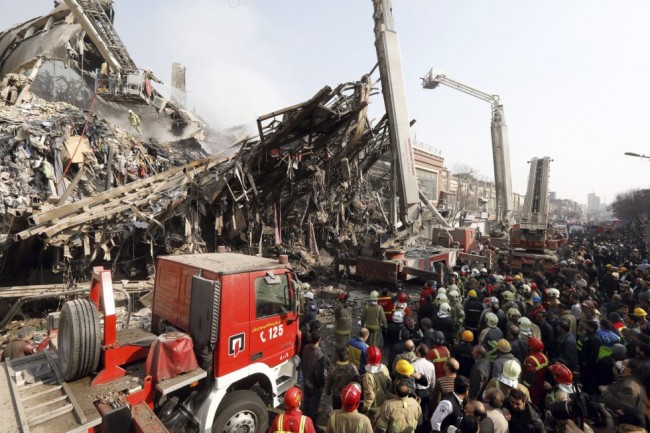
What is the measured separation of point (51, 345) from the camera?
399cm

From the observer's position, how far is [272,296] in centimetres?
446

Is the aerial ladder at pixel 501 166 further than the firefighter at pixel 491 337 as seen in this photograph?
Yes

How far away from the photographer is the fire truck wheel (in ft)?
12.6

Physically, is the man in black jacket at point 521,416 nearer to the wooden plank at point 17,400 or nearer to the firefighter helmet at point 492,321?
the firefighter helmet at point 492,321

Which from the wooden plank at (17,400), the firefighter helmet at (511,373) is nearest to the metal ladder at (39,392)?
the wooden plank at (17,400)

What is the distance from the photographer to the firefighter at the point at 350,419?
121 inches

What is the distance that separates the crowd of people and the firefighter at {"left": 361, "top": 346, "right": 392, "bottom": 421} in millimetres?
13

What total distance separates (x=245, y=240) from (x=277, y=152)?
367cm

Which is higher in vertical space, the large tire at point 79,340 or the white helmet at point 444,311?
the large tire at point 79,340

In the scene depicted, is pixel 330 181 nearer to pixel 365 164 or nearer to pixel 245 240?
pixel 365 164

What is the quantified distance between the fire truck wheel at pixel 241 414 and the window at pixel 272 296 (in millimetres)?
1012

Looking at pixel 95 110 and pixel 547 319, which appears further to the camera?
pixel 95 110

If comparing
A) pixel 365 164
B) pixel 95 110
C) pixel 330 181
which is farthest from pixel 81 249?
pixel 95 110

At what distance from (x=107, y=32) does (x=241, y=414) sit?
23.1m
